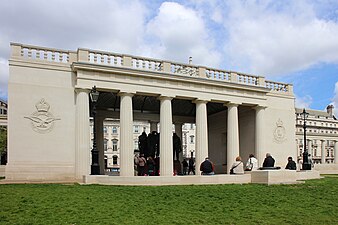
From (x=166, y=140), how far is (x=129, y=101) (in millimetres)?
4488

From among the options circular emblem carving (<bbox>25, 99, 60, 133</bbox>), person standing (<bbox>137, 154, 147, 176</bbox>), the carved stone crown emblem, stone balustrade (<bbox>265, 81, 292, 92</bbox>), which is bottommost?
person standing (<bbox>137, 154, 147, 176</bbox>)

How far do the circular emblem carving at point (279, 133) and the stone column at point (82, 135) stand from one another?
1917cm

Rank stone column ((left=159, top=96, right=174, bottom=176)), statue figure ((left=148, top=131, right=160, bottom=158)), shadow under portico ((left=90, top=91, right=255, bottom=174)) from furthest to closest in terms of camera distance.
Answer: shadow under portico ((left=90, top=91, right=255, bottom=174))
statue figure ((left=148, top=131, right=160, bottom=158))
stone column ((left=159, top=96, right=174, bottom=176))

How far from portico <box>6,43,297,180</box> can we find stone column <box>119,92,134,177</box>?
77 millimetres

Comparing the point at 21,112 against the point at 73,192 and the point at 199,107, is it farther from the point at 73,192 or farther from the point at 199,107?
the point at 199,107

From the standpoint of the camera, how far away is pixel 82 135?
25000mm

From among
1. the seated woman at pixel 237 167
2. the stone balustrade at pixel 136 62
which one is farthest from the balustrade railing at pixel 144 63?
the seated woman at pixel 237 167

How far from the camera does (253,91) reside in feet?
108

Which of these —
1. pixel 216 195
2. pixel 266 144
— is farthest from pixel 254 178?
pixel 266 144

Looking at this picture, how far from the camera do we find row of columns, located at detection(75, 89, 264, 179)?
25.0 metres

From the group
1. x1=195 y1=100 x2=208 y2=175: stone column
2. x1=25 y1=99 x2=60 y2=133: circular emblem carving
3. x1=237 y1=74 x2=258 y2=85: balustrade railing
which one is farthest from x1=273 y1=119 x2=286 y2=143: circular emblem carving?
x1=25 y1=99 x2=60 y2=133: circular emblem carving

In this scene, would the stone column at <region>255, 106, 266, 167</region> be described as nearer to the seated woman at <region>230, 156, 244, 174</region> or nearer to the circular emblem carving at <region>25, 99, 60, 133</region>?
the seated woman at <region>230, 156, 244, 174</region>

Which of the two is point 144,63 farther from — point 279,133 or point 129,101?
point 279,133

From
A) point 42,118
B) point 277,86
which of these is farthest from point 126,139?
point 277,86
